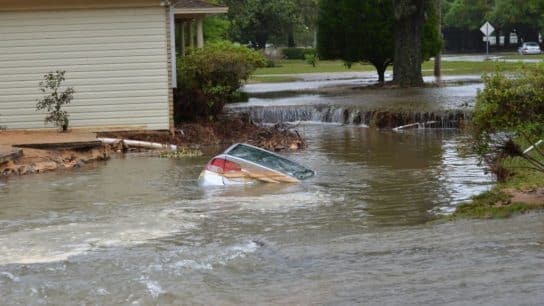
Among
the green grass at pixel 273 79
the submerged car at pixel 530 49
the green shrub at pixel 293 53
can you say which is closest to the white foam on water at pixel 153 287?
Answer: the green grass at pixel 273 79

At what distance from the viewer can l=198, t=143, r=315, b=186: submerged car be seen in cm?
1506

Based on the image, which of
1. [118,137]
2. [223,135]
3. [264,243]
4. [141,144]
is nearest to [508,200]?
[264,243]

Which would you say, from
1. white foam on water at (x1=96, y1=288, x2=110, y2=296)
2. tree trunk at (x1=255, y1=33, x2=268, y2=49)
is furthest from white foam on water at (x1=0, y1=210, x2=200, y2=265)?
tree trunk at (x1=255, y1=33, x2=268, y2=49)

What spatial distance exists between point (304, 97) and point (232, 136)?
10773 millimetres

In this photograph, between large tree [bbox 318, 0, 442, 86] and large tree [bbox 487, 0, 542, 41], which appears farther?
large tree [bbox 487, 0, 542, 41]

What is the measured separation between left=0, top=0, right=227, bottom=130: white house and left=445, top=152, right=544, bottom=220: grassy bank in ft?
36.4

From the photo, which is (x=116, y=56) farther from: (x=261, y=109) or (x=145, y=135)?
(x=261, y=109)

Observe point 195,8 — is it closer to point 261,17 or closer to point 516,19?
point 261,17

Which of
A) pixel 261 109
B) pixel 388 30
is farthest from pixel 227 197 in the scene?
pixel 388 30

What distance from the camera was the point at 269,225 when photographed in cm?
1161

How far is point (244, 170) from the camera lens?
1509 cm

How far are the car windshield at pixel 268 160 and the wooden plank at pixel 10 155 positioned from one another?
5133 millimetres

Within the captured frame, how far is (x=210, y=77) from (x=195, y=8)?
15.4ft

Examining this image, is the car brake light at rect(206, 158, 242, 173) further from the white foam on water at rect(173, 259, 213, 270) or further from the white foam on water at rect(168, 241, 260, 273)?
the white foam on water at rect(173, 259, 213, 270)
